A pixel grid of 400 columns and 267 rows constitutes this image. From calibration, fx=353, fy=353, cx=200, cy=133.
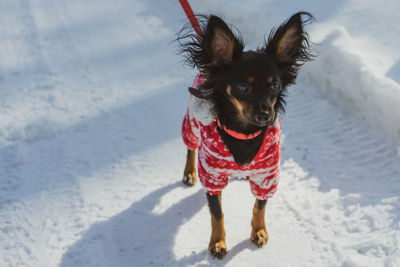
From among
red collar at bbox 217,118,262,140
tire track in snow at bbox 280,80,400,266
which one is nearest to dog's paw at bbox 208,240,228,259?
tire track in snow at bbox 280,80,400,266

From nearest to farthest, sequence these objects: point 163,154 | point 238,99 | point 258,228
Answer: point 238,99 → point 258,228 → point 163,154

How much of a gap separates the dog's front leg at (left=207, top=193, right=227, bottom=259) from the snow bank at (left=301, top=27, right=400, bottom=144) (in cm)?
151

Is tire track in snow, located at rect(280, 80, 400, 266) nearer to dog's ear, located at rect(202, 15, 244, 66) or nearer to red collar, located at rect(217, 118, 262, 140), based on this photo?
red collar, located at rect(217, 118, 262, 140)

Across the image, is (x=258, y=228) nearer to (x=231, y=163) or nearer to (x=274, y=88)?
(x=231, y=163)

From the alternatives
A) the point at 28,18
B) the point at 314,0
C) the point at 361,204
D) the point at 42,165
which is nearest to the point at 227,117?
the point at 361,204

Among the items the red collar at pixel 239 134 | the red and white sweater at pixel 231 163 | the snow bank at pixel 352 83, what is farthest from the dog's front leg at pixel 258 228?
the snow bank at pixel 352 83

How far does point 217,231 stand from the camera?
256 centimetres

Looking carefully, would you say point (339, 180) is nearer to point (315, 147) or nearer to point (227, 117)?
point (315, 147)

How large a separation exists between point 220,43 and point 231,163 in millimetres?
766

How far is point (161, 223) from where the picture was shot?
2826 mm

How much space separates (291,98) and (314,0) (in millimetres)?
2386

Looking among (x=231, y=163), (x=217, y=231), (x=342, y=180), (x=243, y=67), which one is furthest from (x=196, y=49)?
(x=342, y=180)

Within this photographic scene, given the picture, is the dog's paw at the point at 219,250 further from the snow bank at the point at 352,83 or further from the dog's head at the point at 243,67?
the snow bank at the point at 352,83

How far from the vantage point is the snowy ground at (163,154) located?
2598 millimetres
